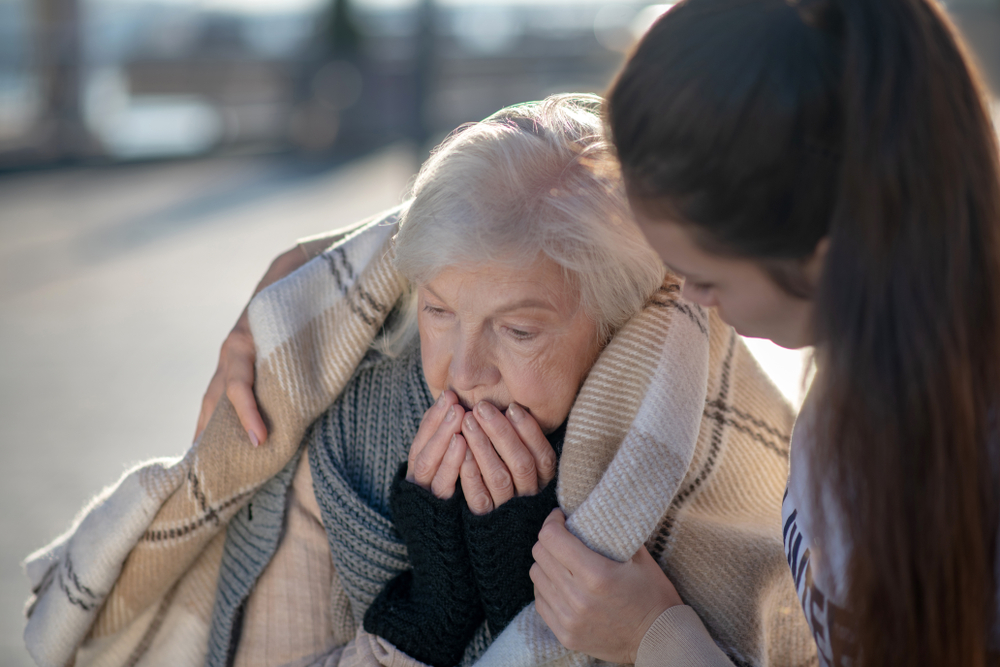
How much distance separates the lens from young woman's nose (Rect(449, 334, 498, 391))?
5.52 ft

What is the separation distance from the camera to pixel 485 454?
1669 millimetres

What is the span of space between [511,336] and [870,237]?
83 centimetres

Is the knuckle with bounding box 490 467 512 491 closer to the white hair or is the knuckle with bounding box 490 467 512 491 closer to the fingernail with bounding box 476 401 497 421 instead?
the fingernail with bounding box 476 401 497 421

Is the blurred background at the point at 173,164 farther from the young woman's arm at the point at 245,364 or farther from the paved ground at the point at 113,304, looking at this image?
the young woman's arm at the point at 245,364

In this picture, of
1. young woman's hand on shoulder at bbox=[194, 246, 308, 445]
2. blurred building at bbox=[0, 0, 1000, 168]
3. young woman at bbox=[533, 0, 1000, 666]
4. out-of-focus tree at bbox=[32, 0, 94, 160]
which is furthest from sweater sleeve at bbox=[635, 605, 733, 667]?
out-of-focus tree at bbox=[32, 0, 94, 160]

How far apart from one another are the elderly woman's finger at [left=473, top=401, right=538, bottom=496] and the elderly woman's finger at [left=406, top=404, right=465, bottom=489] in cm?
4

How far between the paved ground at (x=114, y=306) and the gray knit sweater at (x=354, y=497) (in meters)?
1.10

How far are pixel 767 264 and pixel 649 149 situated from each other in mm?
229

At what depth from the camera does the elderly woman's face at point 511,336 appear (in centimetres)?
164

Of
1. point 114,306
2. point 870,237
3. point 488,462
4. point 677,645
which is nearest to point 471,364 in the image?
point 488,462

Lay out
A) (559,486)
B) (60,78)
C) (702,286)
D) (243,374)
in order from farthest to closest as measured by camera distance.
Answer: (60,78), (243,374), (559,486), (702,286)

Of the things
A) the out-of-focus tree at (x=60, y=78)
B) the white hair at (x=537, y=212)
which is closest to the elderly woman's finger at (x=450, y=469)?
the white hair at (x=537, y=212)

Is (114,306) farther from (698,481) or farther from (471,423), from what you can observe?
(698,481)

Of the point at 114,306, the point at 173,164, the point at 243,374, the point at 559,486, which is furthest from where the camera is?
the point at 173,164
